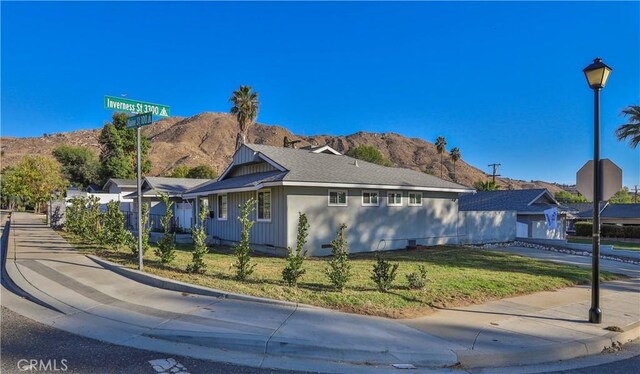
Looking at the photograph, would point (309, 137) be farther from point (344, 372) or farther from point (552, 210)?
point (344, 372)

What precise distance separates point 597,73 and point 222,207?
15106 mm

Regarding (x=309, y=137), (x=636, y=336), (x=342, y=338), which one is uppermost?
(x=309, y=137)

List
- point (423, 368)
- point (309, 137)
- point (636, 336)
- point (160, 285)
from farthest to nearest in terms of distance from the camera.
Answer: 1. point (309, 137)
2. point (160, 285)
3. point (636, 336)
4. point (423, 368)

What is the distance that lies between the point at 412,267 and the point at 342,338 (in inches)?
271

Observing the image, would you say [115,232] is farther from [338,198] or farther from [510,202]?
[510,202]

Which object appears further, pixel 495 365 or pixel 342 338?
pixel 342 338

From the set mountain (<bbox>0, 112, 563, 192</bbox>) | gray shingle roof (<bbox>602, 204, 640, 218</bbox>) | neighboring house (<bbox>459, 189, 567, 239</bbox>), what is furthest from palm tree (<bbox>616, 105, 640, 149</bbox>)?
mountain (<bbox>0, 112, 563, 192</bbox>)

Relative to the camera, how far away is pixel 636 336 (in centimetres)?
680

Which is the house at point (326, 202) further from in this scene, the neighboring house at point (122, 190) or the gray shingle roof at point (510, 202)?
the neighboring house at point (122, 190)

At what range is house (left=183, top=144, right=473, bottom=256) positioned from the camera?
1500 centimetres

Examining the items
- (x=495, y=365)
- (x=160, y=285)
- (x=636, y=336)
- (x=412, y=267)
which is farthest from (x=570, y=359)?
(x=160, y=285)

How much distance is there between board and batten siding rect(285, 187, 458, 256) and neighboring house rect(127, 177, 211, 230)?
9477 millimetres

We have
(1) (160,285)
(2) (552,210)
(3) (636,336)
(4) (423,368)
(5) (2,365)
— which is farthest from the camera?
(2) (552,210)

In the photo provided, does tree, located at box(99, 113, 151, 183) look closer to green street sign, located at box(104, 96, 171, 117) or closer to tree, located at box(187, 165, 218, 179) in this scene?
tree, located at box(187, 165, 218, 179)
